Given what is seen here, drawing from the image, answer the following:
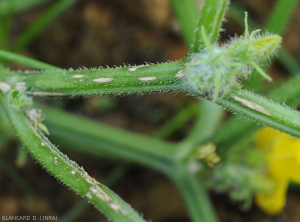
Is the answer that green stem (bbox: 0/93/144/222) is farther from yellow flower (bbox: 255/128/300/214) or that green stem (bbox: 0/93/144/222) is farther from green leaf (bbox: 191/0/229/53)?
yellow flower (bbox: 255/128/300/214)

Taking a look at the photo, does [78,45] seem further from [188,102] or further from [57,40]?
[188,102]

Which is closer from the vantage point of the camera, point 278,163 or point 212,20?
point 212,20

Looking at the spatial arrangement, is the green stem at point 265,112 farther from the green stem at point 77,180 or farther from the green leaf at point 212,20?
the green stem at point 77,180

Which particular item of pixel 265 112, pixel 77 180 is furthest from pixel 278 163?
pixel 77 180

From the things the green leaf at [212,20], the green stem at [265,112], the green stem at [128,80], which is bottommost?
the green stem at [265,112]

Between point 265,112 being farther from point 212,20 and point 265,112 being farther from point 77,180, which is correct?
point 77,180

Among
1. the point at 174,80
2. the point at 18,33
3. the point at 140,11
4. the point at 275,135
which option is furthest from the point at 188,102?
the point at 174,80

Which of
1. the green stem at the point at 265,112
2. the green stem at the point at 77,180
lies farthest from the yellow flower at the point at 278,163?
the green stem at the point at 77,180

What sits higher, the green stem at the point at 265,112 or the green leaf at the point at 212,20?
the green leaf at the point at 212,20
